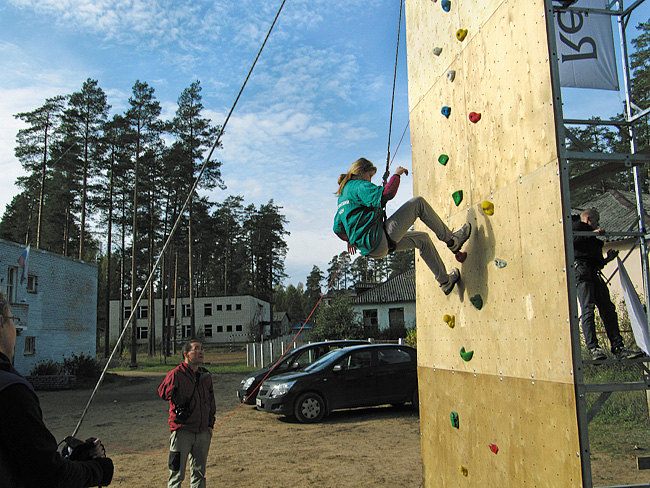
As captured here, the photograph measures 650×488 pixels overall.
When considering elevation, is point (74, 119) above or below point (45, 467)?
above

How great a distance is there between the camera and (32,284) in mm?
23172

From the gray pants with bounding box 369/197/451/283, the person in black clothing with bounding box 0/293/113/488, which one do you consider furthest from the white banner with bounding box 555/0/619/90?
the person in black clothing with bounding box 0/293/113/488

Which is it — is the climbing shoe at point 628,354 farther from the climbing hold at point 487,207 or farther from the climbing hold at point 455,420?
the climbing hold at point 455,420

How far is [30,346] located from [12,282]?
10.6 feet

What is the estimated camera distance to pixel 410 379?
11758 mm

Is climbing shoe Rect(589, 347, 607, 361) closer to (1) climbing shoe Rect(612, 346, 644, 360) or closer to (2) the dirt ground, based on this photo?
(1) climbing shoe Rect(612, 346, 644, 360)

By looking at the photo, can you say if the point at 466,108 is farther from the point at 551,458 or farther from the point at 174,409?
the point at 174,409

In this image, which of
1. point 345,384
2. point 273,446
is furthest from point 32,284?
point 273,446

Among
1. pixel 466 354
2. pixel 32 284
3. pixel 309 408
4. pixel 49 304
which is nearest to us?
pixel 466 354

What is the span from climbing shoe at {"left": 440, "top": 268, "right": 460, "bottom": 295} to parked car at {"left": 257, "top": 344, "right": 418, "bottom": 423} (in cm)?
676

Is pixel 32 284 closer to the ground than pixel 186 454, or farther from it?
farther from it

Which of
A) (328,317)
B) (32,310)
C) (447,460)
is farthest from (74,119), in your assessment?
(447,460)

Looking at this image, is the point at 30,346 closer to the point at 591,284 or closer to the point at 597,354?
the point at 591,284

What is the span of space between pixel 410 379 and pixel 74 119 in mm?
31181
